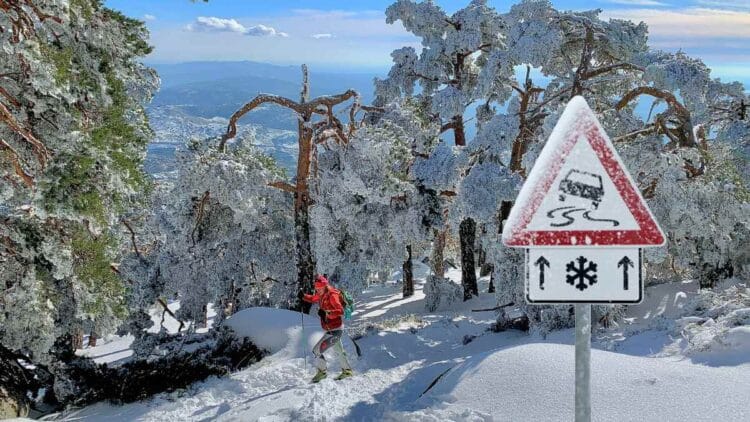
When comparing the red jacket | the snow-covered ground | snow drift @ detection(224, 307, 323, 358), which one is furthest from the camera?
snow drift @ detection(224, 307, 323, 358)

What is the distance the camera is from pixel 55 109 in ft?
27.1

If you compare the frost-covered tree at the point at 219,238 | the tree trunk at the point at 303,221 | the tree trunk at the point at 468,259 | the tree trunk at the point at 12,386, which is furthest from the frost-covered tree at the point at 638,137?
the tree trunk at the point at 12,386

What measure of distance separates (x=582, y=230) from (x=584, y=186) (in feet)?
0.66

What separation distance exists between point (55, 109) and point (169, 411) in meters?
5.30

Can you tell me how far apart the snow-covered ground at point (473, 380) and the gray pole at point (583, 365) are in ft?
12.3

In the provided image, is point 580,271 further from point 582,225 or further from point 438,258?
point 438,258

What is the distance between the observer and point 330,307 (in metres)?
9.56

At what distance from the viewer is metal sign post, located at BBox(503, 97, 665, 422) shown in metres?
2.38

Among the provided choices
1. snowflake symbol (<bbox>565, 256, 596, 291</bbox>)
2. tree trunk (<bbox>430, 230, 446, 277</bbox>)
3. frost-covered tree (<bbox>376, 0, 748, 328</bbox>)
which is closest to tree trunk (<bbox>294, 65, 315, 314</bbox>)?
frost-covered tree (<bbox>376, 0, 748, 328</bbox>)

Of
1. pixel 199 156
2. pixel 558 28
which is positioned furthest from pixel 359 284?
pixel 558 28

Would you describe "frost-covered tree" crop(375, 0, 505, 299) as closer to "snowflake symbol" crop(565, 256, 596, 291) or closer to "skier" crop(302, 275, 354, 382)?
"skier" crop(302, 275, 354, 382)

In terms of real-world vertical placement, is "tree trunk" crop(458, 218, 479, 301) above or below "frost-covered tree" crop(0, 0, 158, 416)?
below

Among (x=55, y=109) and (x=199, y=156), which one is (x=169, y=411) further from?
(x=199, y=156)

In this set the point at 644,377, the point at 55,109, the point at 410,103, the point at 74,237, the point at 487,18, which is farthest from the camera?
the point at 410,103
